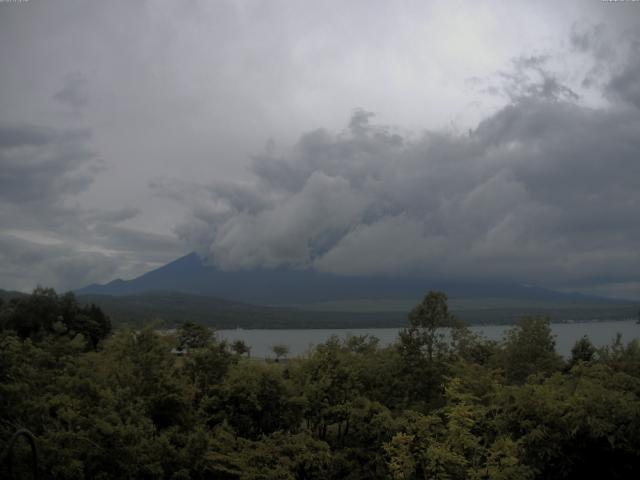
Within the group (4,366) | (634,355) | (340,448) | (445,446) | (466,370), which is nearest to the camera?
(445,446)

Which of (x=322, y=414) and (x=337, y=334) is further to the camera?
(x=337, y=334)

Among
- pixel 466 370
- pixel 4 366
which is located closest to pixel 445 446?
pixel 466 370

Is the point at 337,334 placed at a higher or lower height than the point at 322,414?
higher

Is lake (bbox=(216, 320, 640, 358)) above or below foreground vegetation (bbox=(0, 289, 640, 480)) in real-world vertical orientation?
below

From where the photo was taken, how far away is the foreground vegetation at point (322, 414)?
706 inches

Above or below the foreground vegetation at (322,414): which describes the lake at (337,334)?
below

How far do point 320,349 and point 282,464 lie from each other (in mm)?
6347

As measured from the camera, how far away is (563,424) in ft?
63.1

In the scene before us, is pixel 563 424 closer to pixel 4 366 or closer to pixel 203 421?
pixel 203 421

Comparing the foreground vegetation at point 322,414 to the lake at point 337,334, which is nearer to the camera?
the foreground vegetation at point 322,414

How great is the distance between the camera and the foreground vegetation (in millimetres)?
17922

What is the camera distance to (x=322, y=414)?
2238cm

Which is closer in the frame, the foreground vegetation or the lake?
the foreground vegetation

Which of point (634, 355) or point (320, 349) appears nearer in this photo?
point (320, 349)
